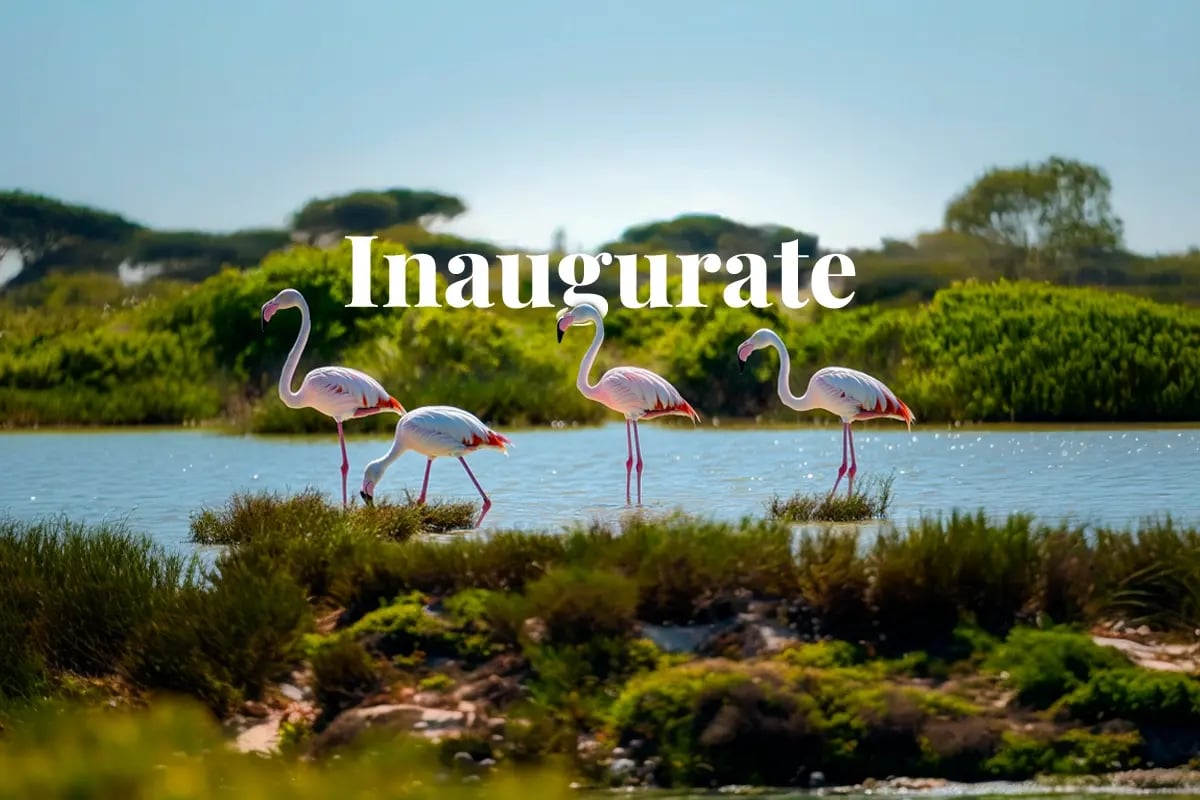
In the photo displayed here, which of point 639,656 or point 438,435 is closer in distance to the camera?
point 639,656

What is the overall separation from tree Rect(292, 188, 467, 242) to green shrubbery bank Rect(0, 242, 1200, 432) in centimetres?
3391

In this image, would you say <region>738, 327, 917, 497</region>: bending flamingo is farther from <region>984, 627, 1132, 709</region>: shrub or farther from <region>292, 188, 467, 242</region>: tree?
<region>292, 188, 467, 242</region>: tree

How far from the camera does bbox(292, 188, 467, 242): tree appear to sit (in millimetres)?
68562

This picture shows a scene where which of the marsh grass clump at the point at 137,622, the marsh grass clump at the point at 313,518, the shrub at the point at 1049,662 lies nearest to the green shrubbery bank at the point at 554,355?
the marsh grass clump at the point at 313,518

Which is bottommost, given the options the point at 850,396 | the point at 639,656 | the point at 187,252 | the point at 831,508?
the point at 639,656

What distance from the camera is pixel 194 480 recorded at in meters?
18.4

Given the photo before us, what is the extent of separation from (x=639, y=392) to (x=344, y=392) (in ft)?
8.44

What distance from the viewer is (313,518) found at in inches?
445

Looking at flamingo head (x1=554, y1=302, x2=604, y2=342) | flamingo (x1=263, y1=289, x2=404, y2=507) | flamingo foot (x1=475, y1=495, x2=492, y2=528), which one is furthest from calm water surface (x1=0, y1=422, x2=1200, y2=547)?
flamingo head (x1=554, y1=302, x2=604, y2=342)

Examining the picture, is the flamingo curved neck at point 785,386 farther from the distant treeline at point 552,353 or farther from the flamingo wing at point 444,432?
the distant treeline at point 552,353

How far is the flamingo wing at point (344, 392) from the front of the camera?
1511 centimetres

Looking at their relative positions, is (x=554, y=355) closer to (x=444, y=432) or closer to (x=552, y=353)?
(x=552, y=353)

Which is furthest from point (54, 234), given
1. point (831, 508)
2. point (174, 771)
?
point (174, 771)

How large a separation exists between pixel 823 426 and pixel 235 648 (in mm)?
18565
